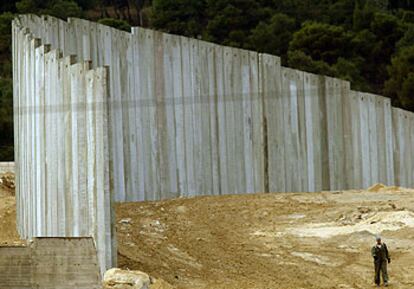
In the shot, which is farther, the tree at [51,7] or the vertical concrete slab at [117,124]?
the tree at [51,7]

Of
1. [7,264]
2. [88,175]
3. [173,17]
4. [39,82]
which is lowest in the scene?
[7,264]

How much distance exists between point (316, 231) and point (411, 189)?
19.7ft

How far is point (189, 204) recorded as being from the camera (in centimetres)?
2370

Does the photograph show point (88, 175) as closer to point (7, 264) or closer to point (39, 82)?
point (7, 264)

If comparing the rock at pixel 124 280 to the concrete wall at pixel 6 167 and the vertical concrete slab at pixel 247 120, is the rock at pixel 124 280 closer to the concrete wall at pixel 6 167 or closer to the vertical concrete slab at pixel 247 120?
the vertical concrete slab at pixel 247 120

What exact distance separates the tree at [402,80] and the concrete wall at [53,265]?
2698 cm

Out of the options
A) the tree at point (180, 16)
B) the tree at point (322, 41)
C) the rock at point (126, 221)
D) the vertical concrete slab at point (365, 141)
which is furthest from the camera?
the tree at point (180, 16)

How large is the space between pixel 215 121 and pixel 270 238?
203 inches

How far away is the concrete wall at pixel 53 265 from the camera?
49.9ft

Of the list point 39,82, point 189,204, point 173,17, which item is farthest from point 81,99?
point 173,17

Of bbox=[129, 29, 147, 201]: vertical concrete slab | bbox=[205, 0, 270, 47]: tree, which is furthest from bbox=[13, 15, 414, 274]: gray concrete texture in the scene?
bbox=[205, 0, 270, 47]: tree

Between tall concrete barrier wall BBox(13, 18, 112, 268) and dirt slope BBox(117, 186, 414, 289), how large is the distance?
0.99m

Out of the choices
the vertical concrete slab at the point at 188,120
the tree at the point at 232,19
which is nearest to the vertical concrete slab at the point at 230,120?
the vertical concrete slab at the point at 188,120

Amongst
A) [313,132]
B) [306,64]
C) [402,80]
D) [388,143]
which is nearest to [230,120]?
[313,132]
